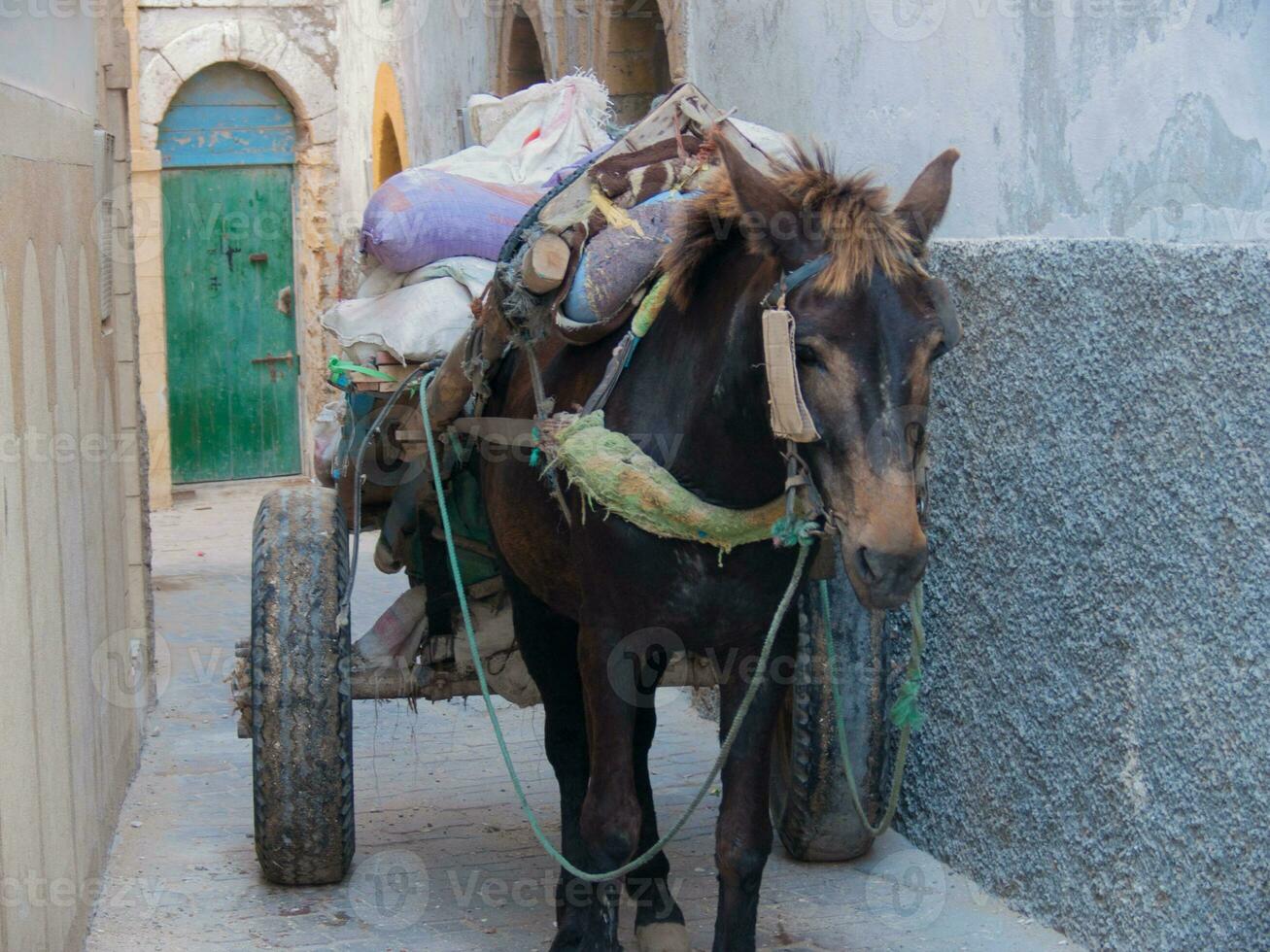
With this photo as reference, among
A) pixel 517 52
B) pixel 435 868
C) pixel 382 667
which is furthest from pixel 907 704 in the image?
pixel 517 52

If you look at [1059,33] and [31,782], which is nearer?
[31,782]

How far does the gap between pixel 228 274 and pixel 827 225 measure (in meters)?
11.9

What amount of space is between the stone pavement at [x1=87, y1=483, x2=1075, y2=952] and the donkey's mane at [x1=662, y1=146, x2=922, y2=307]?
1.92 metres

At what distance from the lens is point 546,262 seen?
3611mm

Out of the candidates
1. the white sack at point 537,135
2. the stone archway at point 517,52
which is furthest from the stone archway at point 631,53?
the white sack at point 537,135

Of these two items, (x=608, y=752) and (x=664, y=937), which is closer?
(x=608, y=752)

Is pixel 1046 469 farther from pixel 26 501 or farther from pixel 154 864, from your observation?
pixel 154 864

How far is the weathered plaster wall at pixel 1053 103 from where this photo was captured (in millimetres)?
3666

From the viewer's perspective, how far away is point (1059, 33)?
4.18 meters

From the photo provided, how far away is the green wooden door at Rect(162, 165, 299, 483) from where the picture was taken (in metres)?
14.0

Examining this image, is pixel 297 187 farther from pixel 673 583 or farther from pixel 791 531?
pixel 791 531

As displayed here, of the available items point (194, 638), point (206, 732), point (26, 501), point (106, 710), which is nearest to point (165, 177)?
point (194, 638)

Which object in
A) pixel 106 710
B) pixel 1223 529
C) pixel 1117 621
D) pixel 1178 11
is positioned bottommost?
pixel 106 710

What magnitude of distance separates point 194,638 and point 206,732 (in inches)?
70.4
